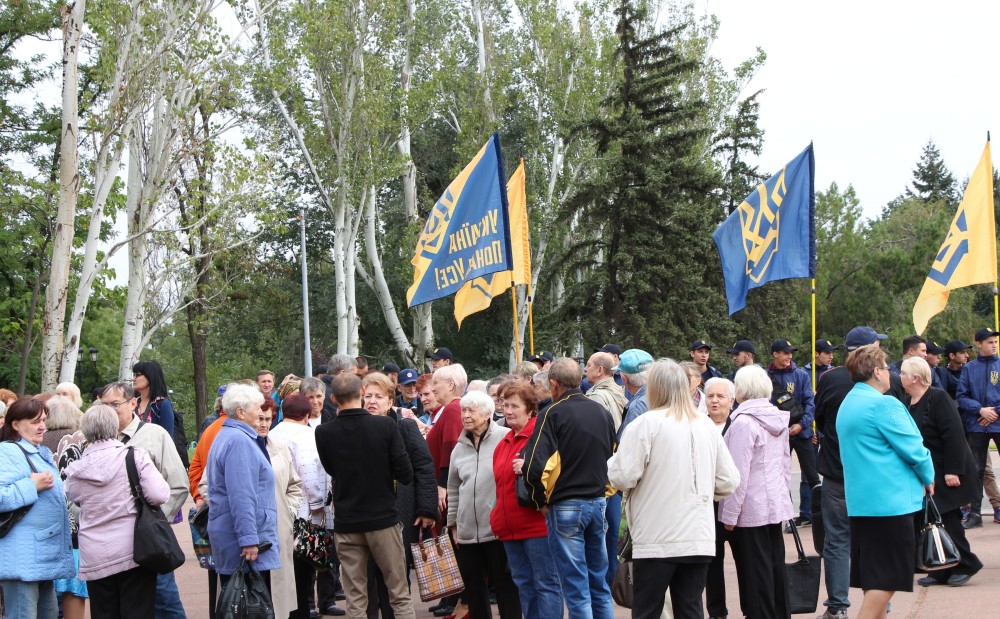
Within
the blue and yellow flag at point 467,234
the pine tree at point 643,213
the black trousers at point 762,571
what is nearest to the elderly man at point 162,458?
the black trousers at point 762,571

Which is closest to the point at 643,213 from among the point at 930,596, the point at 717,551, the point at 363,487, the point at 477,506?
the point at 930,596

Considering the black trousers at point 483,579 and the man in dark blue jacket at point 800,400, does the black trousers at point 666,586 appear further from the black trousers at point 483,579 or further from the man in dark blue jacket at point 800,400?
the man in dark blue jacket at point 800,400

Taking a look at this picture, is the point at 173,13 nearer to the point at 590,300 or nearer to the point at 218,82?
the point at 218,82

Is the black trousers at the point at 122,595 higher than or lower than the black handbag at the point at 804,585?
higher

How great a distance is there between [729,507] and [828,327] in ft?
139

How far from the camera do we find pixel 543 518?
6.84m

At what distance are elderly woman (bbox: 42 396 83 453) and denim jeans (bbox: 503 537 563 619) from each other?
3.68m

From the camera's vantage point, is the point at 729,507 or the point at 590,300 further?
the point at 590,300

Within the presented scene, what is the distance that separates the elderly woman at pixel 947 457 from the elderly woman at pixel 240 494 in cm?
515

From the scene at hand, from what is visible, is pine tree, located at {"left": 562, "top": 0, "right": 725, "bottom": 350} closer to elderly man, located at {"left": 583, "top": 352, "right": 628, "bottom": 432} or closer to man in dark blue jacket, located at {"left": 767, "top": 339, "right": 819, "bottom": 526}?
man in dark blue jacket, located at {"left": 767, "top": 339, "right": 819, "bottom": 526}

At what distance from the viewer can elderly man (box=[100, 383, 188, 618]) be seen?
7.16 metres

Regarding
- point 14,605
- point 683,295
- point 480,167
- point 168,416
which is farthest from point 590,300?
point 14,605

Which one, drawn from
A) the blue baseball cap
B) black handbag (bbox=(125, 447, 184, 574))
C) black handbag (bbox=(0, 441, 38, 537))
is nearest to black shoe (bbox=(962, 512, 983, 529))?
the blue baseball cap

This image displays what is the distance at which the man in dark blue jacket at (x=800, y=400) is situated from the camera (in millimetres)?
11266
